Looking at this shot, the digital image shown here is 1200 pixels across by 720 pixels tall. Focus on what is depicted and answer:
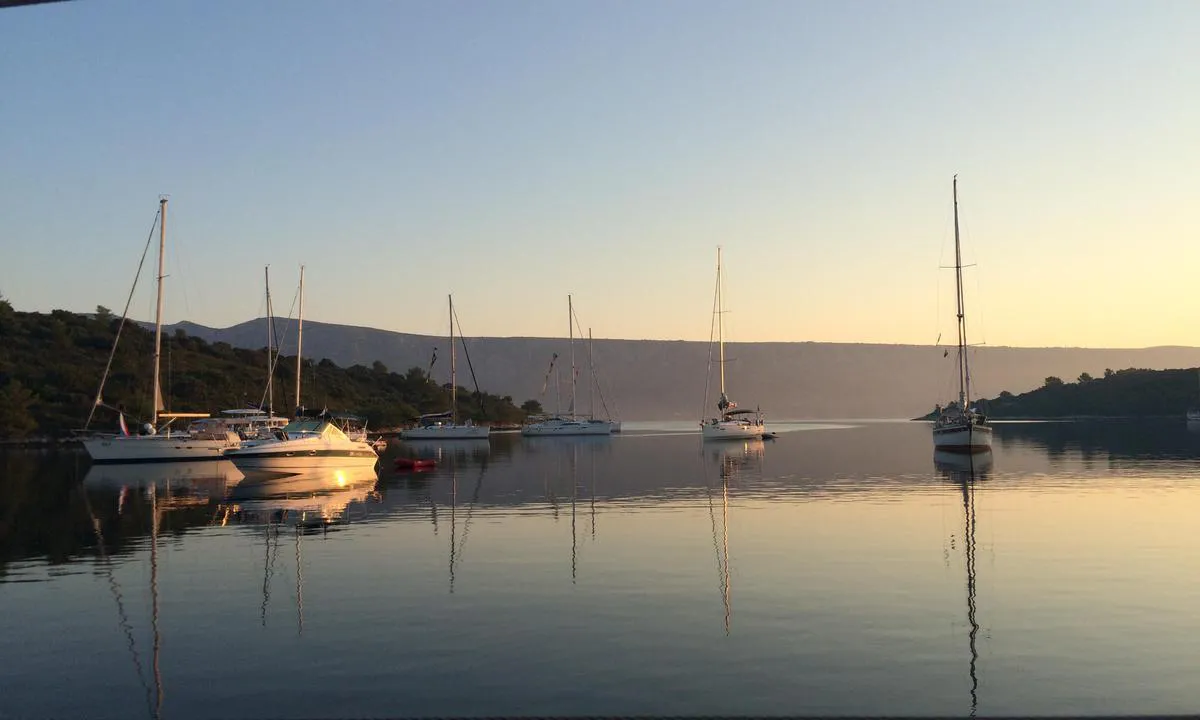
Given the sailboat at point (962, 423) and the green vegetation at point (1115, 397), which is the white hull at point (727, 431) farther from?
the green vegetation at point (1115, 397)

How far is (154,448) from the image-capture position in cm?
5859

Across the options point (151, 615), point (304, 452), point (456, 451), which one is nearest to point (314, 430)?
point (304, 452)

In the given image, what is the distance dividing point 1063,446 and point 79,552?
63.2 m

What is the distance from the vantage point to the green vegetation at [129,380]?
269 ft

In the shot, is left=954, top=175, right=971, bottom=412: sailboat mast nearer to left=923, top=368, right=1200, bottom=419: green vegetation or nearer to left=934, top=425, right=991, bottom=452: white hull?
left=934, top=425, right=991, bottom=452: white hull

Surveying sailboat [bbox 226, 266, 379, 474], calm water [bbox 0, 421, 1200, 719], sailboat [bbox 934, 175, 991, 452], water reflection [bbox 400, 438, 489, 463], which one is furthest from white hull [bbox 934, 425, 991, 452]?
sailboat [bbox 226, 266, 379, 474]

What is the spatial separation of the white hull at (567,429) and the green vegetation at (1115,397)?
9484cm

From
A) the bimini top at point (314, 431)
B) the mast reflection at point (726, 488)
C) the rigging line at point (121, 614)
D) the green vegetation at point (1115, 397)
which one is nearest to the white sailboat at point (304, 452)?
the bimini top at point (314, 431)

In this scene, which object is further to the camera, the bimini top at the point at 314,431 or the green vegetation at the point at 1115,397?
the green vegetation at the point at 1115,397

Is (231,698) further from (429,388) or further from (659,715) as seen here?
(429,388)

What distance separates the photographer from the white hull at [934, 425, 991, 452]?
57.9 metres

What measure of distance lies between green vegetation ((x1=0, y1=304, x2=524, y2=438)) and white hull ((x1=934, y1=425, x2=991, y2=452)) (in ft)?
167

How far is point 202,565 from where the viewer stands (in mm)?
19047

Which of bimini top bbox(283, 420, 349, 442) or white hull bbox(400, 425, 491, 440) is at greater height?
bimini top bbox(283, 420, 349, 442)
